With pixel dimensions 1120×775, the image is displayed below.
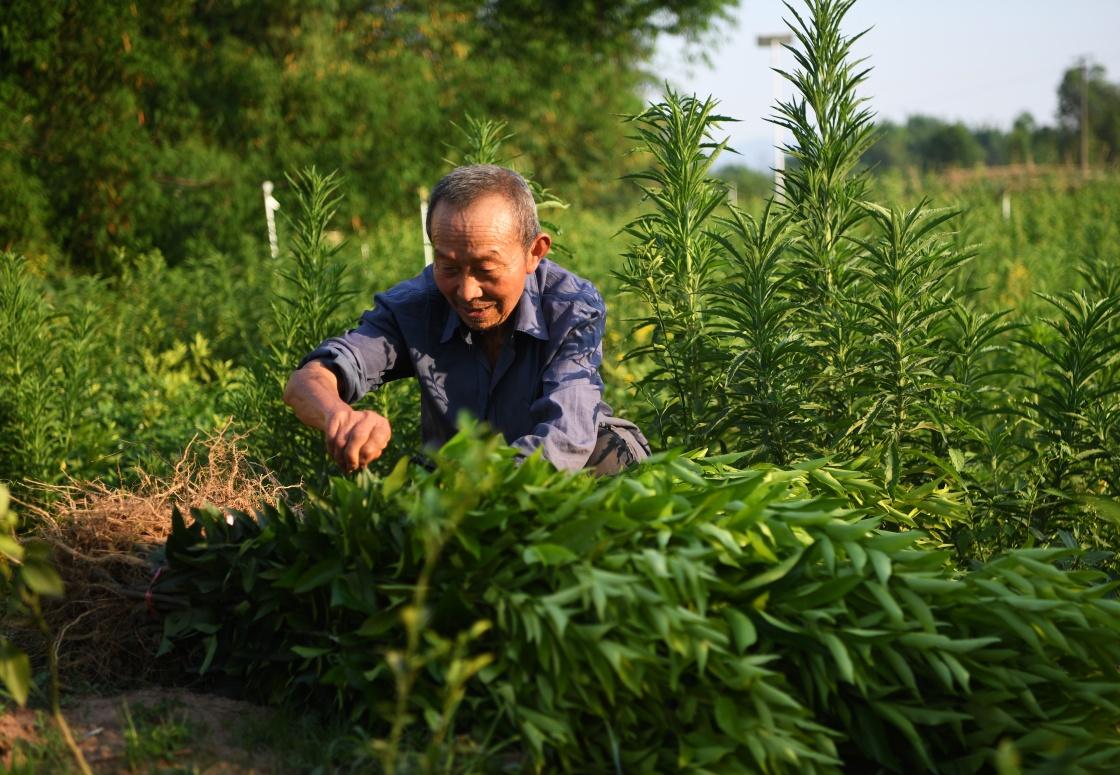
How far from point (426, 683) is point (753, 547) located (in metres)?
0.80

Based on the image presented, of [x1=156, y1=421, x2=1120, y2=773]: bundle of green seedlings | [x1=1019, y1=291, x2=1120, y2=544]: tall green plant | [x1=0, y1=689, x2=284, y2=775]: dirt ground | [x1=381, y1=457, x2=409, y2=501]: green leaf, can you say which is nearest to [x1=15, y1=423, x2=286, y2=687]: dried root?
[x1=0, y1=689, x2=284, y2=775]: dirt ground

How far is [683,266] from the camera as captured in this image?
3.71 metres

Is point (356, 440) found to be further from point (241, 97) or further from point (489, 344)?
point (241, 97)

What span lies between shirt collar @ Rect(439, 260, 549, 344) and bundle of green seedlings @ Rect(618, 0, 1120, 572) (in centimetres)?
35

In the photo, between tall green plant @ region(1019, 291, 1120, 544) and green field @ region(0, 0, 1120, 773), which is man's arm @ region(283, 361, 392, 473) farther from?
tall green plant @ region(1019, 291, 1120, 544)

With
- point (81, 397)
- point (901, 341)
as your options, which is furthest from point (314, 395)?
point (81, 397)

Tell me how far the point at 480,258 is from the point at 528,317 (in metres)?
0.30

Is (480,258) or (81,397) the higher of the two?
(480,258)

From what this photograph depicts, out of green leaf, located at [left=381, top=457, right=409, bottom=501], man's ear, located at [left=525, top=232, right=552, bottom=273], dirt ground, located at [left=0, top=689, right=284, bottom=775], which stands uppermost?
man's ear, located at [left=525, top=232, right=552, bottom=273]

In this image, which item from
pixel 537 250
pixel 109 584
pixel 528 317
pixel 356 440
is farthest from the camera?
pixel 537 250

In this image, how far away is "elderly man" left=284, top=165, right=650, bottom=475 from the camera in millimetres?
3098

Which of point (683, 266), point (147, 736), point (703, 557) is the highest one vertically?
point (683, 266)

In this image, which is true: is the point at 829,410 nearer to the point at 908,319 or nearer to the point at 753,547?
the point at 908,319

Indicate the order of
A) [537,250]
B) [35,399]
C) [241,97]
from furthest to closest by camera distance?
→ [241,97], [35,399], [537,250]
